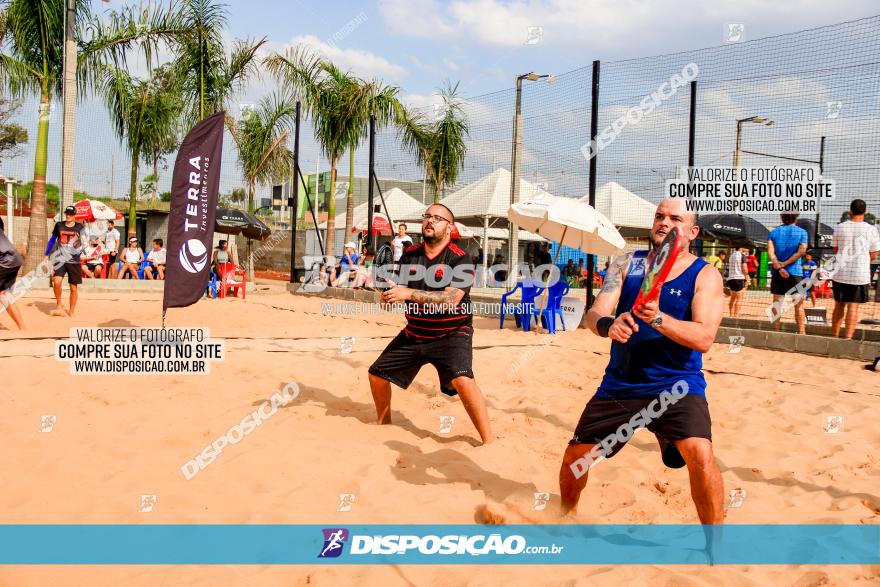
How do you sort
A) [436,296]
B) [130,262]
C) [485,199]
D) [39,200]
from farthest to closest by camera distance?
1. [485,199]
2. [130,262]
3. [39,200]
4. [436,296]

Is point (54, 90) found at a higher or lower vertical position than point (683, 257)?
higher

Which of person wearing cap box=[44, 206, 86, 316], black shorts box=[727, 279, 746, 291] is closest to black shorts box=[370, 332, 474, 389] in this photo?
person wearing cap box=[44, 206, 86, 316]

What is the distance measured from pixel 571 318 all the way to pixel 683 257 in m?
7.01

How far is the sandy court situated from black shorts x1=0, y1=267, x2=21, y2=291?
3.36 feet

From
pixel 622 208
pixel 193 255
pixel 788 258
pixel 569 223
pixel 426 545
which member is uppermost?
pixel 622 208

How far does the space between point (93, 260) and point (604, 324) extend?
48.3 feet

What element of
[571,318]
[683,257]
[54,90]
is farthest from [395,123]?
[683,257]

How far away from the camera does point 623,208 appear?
19188mm

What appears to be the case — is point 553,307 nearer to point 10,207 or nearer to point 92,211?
point 92,211

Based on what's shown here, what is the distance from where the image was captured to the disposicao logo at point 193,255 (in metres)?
7.02

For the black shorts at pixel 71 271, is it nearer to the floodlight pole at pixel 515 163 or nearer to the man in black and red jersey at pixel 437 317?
the floodlight pole at pixel 515 163

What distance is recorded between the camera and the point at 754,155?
9.25m

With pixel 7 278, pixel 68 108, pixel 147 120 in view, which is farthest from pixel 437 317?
pixel 147 120

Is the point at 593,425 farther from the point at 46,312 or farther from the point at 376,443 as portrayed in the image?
the point at 46,312
